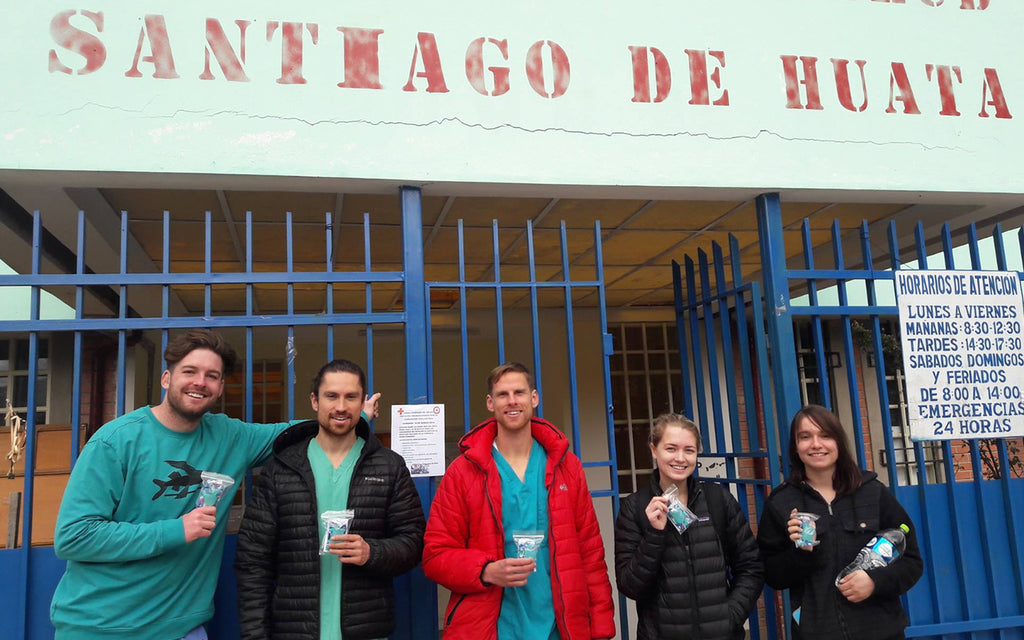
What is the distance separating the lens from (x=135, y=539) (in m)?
2.42

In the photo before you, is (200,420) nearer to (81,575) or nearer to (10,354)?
(81,575)

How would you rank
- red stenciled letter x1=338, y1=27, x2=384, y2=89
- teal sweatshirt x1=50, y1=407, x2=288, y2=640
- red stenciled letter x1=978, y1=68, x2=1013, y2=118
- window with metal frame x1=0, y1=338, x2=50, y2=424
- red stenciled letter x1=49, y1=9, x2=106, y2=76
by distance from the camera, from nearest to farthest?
teal sweatshirt x1=50, y1=407, x2=288, y2=640, red stenciled letter x1=49, y1=9, x2=106, y2=76, red stenciled letter x1=338, y1=27, x2=384, y2=89, red stenciled letter x1=978, y1=68, x2=1013, y2=118, window with metal frame x1=0, y1=338, x2=50, y2=424

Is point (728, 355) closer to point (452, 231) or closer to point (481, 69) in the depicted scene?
point (452, 231)

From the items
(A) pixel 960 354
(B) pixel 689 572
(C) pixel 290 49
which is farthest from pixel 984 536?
(C) pixel 290 49

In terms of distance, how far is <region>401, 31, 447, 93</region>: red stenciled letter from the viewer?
11.4ft

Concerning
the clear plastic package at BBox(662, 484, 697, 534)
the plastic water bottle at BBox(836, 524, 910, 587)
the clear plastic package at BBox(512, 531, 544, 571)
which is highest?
the clear plastic package at BBox(662, 484, 697, 534)

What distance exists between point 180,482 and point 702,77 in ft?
10.5

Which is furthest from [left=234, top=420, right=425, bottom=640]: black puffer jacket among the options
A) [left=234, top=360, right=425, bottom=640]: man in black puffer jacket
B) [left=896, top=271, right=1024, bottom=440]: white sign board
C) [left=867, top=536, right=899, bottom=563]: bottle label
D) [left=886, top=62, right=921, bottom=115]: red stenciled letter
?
[left=886, top=62, right=921, bottom=115]: red stenciled letter

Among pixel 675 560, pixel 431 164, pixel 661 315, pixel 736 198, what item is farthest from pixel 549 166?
pixel 661 315

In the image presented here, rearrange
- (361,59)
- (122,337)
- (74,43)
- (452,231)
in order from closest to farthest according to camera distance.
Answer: (122,337)
(74,43)
(361,59)
(452,231)

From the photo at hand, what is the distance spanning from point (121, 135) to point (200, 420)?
1.39m

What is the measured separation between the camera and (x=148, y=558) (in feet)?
8.28

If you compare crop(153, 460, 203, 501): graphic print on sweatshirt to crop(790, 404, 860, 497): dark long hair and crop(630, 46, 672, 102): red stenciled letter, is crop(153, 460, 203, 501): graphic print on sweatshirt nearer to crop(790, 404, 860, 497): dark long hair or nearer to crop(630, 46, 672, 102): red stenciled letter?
crop(790, 404, 860, 497): dark long hair

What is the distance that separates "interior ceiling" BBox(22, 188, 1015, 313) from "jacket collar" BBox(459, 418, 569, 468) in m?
0.85
